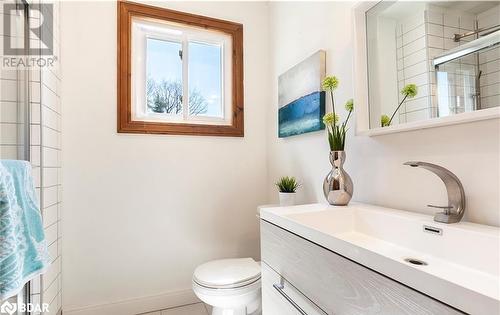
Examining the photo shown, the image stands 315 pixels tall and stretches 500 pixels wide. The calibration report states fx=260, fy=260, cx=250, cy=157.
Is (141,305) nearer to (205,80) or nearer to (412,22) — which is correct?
(205,80)

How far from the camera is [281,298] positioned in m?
0.99

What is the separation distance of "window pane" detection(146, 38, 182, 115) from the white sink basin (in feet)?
4.15

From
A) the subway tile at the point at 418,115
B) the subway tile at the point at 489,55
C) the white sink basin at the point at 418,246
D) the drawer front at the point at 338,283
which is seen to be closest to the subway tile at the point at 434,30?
the subway tile at the point at 489,55

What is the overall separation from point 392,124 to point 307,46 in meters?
0.85

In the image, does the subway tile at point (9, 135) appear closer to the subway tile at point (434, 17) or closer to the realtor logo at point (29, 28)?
the realtor logo at point (29, 28)

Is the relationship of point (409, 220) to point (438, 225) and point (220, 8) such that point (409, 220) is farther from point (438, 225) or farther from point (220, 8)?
point (220, 8)

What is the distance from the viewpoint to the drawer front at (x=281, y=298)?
2.74 feet

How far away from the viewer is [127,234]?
1773 mm

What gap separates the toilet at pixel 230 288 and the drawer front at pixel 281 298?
0.25 metres

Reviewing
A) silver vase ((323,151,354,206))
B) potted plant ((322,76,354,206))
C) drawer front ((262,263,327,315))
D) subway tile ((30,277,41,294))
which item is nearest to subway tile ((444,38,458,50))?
potted plant ((322,76,354,206))

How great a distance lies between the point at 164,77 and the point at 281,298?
5.62 feet

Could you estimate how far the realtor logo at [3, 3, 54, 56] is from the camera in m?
1.19

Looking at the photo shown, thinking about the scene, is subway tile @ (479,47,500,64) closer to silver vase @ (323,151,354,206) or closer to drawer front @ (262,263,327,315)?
silver vase @ (323,151,354,206)

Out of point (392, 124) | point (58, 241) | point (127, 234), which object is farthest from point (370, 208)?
point (58, 241)
